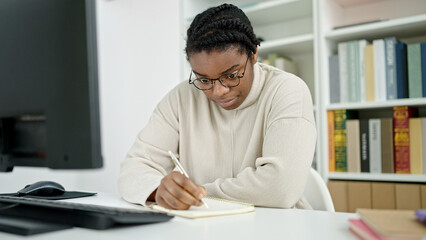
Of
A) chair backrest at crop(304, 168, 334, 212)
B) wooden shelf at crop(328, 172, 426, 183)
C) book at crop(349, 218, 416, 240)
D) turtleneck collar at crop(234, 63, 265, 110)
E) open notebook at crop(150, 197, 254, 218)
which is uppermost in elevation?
turtleneck collar at crop(234, 63, 265, 110)

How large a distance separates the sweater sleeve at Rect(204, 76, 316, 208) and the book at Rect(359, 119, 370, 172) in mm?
941

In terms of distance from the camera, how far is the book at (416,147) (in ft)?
6.35

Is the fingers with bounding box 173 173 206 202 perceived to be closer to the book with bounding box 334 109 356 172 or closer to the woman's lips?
the woman's lips

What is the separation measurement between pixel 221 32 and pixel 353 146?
1143 mm

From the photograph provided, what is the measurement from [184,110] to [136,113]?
70.7 inches

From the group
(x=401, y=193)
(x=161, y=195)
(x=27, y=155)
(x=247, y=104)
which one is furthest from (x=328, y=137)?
(x=27, y=155)

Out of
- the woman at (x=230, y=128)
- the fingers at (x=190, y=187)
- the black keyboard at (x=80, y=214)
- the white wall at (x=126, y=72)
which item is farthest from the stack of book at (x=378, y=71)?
the black keyboard at (x=80, y=214)

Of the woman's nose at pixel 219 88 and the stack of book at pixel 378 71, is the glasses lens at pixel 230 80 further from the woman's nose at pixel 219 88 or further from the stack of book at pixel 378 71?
the stack of book at pixel 378 71

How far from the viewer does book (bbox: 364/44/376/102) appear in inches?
80.8

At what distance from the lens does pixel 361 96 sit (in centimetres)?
209

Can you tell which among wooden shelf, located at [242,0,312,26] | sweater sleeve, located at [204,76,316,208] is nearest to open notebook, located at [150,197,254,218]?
sweater sleeve, located at [204,76,316,208]

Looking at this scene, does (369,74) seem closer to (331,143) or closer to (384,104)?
(384,104)

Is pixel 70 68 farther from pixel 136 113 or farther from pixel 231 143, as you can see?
pixel 136 113

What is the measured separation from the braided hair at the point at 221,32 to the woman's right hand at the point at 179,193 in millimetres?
488
